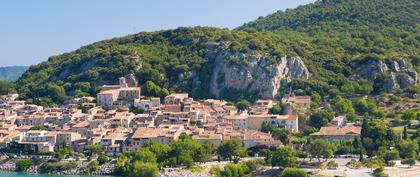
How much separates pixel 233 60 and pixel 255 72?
280 centimetres

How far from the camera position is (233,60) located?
2945 inches

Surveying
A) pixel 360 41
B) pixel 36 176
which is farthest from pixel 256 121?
pixel 360 41

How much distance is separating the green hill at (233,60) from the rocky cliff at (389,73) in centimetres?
9

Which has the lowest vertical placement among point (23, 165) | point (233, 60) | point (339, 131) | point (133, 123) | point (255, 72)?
point (23, 165)

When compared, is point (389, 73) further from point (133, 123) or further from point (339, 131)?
point (133, 123)

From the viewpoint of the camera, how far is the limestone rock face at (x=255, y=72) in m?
72.3

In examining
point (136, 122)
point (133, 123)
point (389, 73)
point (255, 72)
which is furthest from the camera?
point (255, 72)

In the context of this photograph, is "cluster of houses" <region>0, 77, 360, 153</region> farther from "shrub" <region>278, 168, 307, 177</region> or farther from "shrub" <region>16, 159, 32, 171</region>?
"shrub" <region>278, 168, 307, 177</region>

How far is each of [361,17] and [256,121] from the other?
4990 cm

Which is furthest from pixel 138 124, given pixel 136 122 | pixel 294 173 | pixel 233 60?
pixel 294 173

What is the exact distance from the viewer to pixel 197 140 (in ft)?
173

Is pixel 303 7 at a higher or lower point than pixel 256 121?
higher

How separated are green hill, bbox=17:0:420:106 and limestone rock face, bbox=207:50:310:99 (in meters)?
0.24

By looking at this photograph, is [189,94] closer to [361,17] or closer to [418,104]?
[418,104]
